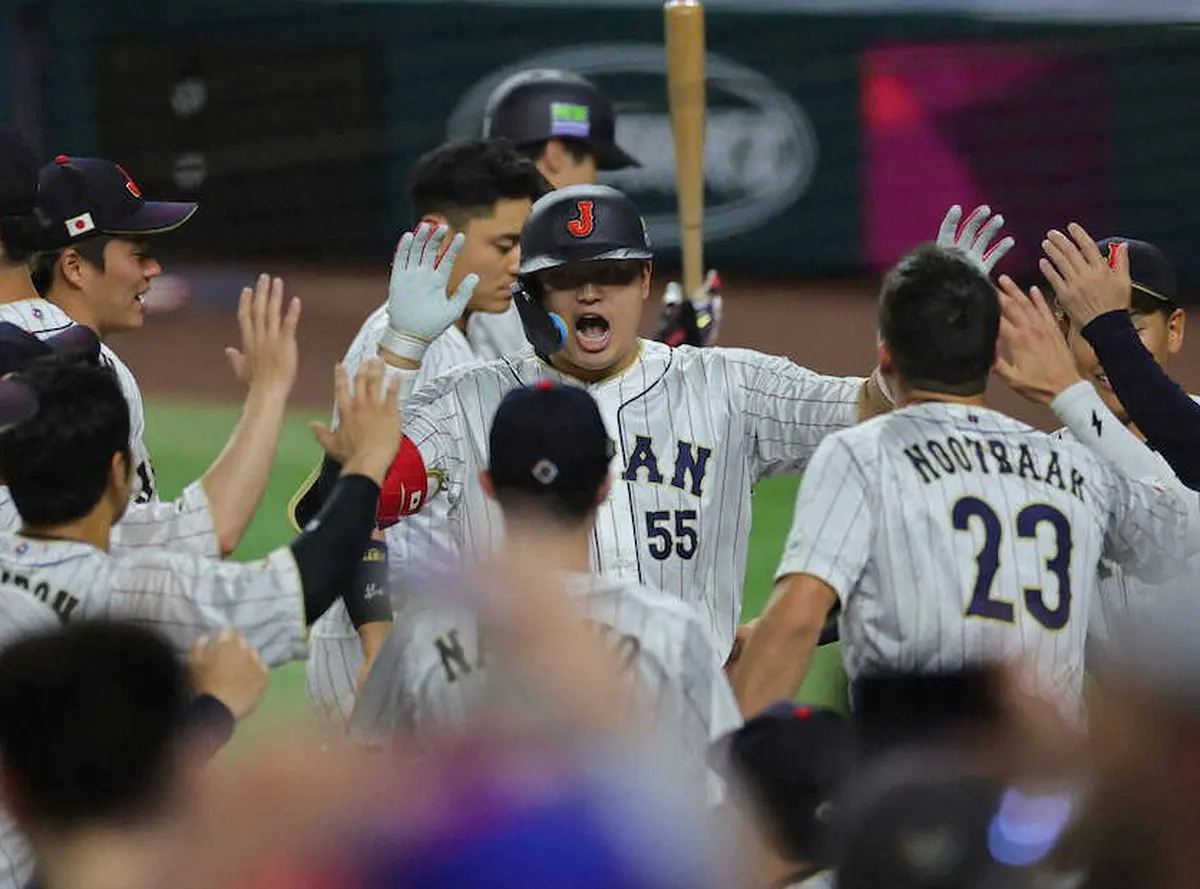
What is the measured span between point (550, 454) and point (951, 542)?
2.89 feet

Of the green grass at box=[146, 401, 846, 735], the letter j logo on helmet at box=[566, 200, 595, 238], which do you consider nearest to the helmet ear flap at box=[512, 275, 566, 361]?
the letter j logo on helmet at box=[566, 200, 595, 238]

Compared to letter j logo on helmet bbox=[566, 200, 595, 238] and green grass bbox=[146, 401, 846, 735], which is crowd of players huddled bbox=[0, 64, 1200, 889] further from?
green grass bbox=[146, 401, 846, 735]

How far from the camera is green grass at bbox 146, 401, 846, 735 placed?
24.8ft

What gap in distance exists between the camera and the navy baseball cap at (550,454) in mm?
3539

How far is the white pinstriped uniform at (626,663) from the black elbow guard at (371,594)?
6.46 ft

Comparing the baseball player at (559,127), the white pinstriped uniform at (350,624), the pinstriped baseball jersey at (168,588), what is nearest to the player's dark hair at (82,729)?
the pinstriped baseball jersey at (168,588)

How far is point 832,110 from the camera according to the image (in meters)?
16.8

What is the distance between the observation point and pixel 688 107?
21.8ft

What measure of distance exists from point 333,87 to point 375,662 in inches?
548

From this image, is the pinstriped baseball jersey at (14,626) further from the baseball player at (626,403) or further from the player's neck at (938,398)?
the player's neck at (938,398)

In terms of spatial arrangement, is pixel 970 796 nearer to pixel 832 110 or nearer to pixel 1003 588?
pixel 1003 588

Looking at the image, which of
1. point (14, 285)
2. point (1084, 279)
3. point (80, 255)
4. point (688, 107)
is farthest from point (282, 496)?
point (1084, 279)

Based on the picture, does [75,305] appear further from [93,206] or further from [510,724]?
[510,724]

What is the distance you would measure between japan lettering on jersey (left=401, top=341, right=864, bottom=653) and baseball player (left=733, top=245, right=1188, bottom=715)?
877 millimetres
